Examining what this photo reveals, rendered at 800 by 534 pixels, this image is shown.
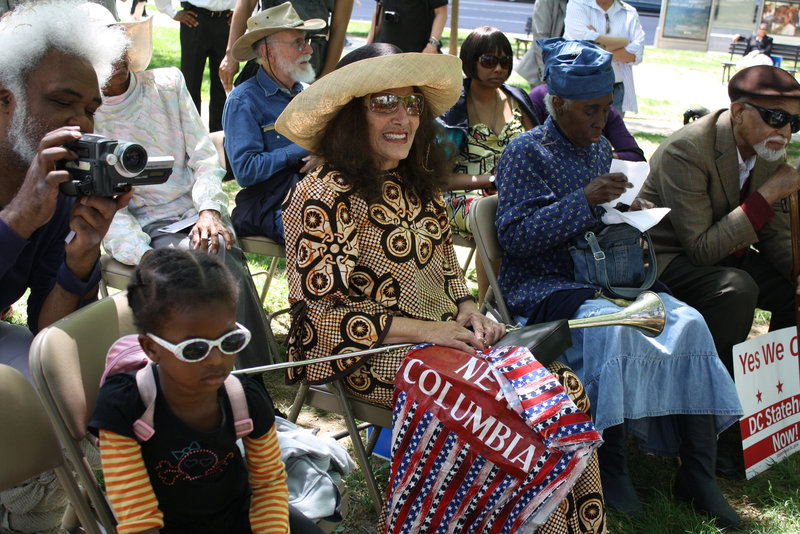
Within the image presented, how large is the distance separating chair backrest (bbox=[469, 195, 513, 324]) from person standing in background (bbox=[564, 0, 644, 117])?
9.79 feet

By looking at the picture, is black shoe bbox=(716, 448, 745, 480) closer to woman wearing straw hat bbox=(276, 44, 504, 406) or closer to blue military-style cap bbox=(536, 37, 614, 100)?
woman wearing straw hat bbox=(276, 44, 504, 406)

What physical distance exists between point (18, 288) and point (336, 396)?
1.05 meters

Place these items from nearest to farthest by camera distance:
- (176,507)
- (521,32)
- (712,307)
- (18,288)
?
(176,507) → (18,288) → (712,307) → (521,32)

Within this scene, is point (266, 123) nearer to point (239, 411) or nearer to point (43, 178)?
point (43, 178)

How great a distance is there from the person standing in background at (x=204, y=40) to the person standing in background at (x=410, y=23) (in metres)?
1.33

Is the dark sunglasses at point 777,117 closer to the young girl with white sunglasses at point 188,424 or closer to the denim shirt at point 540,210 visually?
the denim shirt at point 540,210

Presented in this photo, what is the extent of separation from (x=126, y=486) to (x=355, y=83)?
1448 mm

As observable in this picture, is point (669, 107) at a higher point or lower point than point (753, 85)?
lower

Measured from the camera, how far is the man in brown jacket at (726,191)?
131 inches

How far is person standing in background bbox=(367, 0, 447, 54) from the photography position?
236 inches

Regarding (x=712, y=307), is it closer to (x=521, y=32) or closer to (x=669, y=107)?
(x=669, y=107)

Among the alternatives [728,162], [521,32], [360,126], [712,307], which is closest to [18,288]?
[360,126]

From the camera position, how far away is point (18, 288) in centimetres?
238

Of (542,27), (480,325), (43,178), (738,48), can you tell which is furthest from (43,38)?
(738,48)
